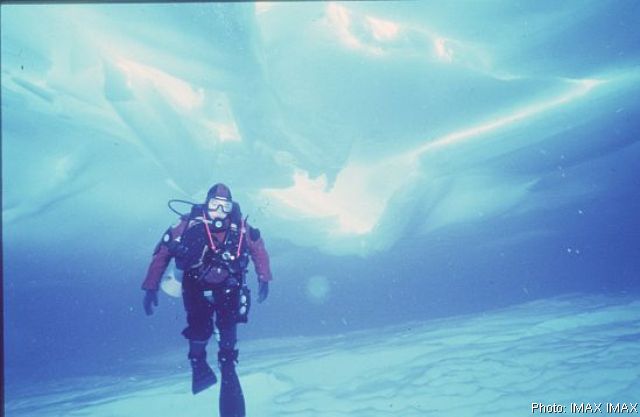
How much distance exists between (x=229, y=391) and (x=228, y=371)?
0.20 metres

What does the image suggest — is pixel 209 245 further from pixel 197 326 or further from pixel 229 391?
pixel 229 391

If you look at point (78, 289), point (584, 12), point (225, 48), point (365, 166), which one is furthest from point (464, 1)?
point (78, 289)

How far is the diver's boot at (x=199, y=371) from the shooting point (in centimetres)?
424

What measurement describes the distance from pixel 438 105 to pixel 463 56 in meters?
1.96

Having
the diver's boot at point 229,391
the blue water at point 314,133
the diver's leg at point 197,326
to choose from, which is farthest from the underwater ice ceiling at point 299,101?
the diver's boot at point 229,391

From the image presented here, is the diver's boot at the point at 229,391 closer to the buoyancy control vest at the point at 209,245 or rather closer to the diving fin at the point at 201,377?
the diving fin at the point at 201,377

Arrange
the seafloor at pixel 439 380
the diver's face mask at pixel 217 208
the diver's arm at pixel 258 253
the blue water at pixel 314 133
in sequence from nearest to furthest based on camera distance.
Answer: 1. the diver's face mask at pixel 217 208
2. the diver's arm at pixel 258 253
3. the seafloor at pixel 439 380
4. the blue water at pixel 314 133

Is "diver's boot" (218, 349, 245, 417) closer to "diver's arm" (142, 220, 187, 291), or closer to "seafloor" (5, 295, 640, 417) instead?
"diver's arm" (142, 220, 187, 291)

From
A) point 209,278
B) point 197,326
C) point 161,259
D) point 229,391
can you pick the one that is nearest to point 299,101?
point 161,259

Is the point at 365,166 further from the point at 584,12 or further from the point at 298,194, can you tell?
the point at 584,12

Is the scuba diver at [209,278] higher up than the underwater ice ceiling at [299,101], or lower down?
lower down

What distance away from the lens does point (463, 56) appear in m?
11.1

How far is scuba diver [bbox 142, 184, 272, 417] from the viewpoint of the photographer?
14.3 ft

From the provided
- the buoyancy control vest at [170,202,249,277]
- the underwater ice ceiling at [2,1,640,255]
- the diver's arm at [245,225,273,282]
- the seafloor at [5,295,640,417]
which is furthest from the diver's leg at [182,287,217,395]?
the underwater ice ceiling at [2,1,640,255]
